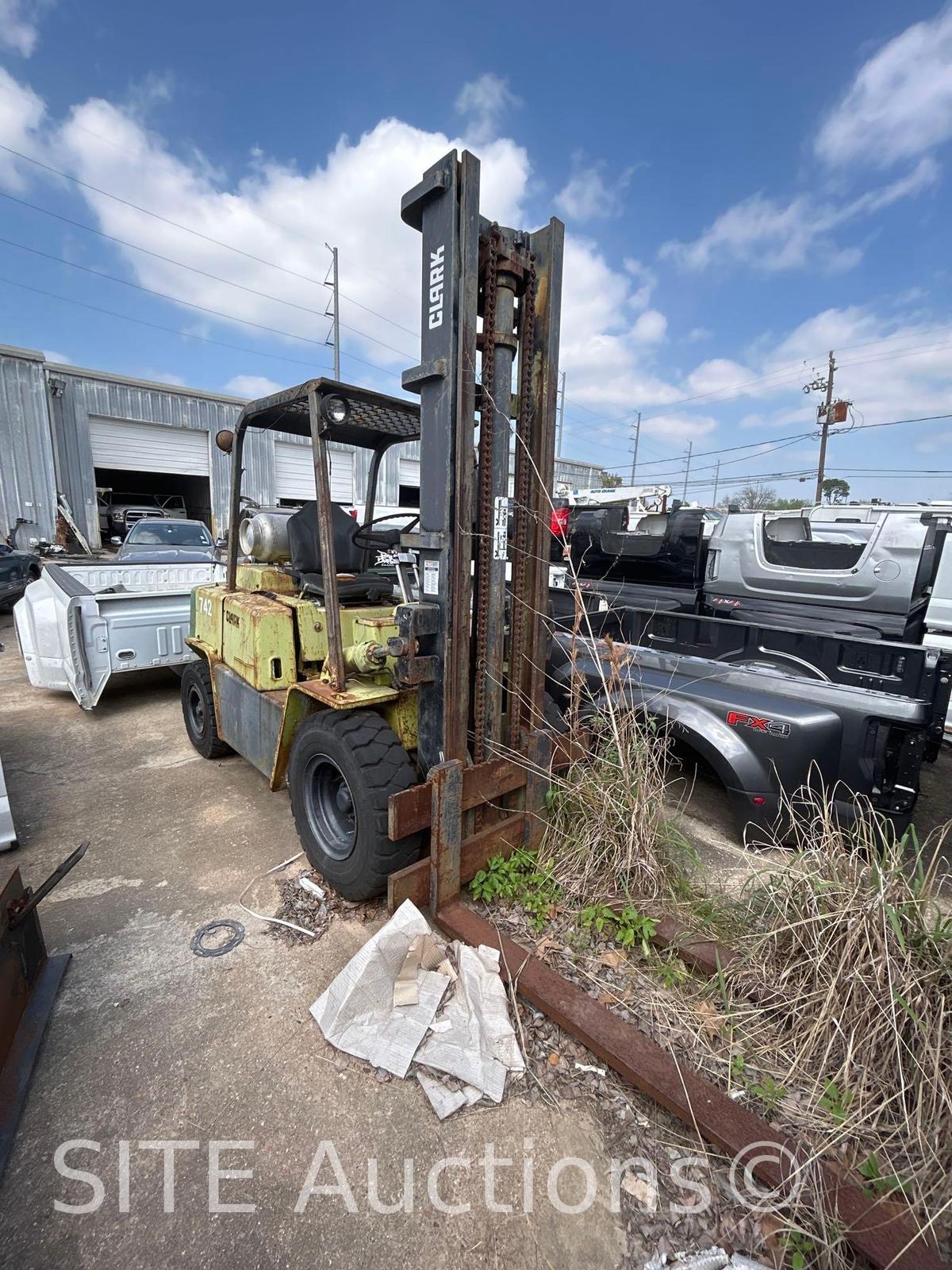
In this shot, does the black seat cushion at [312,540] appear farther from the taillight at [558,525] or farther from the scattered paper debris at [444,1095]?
the scattered paper debris at [444,1095]

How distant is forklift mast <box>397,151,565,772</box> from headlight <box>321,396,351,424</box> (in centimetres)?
39

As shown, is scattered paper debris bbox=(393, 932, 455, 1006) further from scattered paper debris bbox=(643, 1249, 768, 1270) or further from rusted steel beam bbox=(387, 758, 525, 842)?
scattered paper debris bbox=(643, 1249, 768, 1270)

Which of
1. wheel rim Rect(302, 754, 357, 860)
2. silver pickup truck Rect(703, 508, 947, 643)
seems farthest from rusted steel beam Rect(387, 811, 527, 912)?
silver pickup truck Rect(703, 508, 947, 643)

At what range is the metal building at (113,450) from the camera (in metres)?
15.8

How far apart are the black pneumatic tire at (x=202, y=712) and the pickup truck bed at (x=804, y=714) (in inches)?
108

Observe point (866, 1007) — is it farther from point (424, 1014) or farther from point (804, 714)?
point (804, 714)

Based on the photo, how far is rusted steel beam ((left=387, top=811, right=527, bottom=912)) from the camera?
A: 96.0 inches

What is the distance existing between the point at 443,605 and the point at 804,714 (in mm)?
2178

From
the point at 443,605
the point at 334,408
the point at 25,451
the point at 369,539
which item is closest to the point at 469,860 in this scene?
the point at 443,605

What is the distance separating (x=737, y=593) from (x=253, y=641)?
14.0ft

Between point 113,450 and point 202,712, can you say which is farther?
point 113,450

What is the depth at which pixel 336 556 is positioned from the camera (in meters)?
3.34

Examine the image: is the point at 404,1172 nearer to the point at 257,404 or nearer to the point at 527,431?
the point at 527,431

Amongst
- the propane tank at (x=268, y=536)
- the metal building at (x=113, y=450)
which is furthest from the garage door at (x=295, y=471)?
the propane tank at (x=268, y=536)
